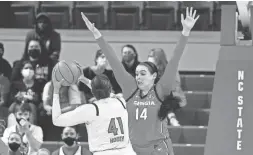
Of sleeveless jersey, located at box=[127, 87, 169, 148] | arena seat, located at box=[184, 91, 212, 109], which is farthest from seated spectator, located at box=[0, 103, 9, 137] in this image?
sleeveless jersey, located at box=[127, 87, 169, 148]

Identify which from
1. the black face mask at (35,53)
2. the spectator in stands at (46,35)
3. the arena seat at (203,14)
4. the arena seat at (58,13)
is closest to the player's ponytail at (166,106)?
Answer: the black face mask at (35,53)

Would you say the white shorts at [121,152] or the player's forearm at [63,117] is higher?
the player's forearm at [63,117]

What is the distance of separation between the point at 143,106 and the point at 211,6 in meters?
6.82

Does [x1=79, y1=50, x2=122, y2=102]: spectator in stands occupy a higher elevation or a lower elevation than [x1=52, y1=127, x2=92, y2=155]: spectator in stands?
higher

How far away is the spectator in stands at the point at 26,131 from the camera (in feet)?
38.5

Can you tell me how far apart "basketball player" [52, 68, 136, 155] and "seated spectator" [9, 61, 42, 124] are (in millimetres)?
4435

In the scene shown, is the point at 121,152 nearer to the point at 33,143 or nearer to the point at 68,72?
the point at 68,72

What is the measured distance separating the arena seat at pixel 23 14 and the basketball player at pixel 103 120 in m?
7.70

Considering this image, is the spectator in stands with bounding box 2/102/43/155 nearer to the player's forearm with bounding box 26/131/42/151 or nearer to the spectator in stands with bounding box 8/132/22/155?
the player's forearm with bounding box 26/131/42/151

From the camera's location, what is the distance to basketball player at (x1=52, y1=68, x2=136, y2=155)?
7953mm

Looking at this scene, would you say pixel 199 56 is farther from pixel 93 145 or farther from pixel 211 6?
pixel 93 145

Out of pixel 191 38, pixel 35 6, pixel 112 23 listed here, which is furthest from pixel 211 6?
pixel 35 6

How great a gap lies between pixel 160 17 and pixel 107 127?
24.4 feet

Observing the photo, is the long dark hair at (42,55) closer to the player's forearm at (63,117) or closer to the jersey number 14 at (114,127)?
the jersey number 14 at (114,127)
